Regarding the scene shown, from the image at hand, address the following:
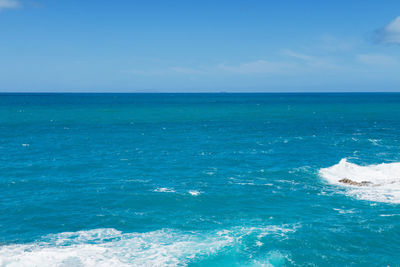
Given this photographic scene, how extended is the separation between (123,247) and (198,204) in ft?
44.2

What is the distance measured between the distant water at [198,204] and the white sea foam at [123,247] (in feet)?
0.34

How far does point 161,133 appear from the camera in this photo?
10550 centimetres

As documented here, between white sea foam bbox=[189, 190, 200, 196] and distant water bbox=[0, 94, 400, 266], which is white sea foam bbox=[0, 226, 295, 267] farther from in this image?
white sea foam bbox=[189, 190, 200, 196]

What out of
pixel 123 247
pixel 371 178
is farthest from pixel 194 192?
pixel 371 178

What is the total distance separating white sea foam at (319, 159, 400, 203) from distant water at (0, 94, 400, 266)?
19 cm

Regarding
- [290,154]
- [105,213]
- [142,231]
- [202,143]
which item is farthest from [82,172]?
[290,154]

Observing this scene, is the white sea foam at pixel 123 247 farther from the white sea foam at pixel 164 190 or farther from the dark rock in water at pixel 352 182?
the dark rock in water at pixel 352 182

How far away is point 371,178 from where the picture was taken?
5819 centimetres

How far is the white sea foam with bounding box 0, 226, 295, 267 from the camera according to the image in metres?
33.0

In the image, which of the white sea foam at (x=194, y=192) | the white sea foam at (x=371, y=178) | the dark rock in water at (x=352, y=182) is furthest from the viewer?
the dark rock in water at (x=352, y=182)

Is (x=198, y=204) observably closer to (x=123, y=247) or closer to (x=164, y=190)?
(x=164, y=190)

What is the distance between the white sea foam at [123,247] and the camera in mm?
33000

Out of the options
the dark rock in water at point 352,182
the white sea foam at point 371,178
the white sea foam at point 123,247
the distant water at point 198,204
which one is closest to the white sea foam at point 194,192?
the distant water at point 198,204

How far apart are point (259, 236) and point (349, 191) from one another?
803 inches
